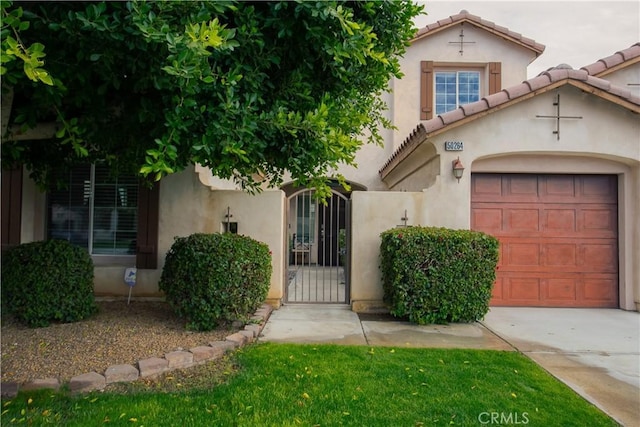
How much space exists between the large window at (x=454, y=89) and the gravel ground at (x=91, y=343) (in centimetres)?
997

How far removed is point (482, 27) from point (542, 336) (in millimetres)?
10101

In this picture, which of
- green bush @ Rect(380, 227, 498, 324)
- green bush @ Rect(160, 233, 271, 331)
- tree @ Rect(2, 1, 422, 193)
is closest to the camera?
tree @ Rect(2, 1, 422, 193)

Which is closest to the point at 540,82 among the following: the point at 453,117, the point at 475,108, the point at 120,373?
the point at 475,108

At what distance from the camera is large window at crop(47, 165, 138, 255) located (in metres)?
7.79

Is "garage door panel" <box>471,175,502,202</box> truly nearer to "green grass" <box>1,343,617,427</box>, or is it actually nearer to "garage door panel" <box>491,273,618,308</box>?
"garage door panel" <box>491,273,618,308</box>

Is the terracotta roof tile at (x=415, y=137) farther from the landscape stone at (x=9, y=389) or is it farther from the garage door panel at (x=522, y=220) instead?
the landscape stone at (x=9, y=389)

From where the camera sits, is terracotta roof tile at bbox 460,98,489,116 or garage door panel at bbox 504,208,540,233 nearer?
terracotta roof tile at bbox 460,98,489,116

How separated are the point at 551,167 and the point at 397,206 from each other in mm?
3173

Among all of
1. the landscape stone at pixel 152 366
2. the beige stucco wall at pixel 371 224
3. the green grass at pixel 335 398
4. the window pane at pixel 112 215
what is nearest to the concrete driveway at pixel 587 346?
Answer: the green grass at pixel 335 398

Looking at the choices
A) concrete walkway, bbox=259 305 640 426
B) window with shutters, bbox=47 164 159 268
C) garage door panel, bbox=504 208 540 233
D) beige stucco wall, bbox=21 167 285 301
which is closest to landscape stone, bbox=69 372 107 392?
concrete walkway, bbox=259 305 640 426

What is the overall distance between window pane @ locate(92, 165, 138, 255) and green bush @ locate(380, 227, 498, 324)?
520 centimetres

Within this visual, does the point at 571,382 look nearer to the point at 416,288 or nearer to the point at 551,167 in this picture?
the point at 416,288

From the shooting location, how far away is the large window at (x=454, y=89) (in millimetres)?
12391

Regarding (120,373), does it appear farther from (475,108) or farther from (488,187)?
(488,187)
